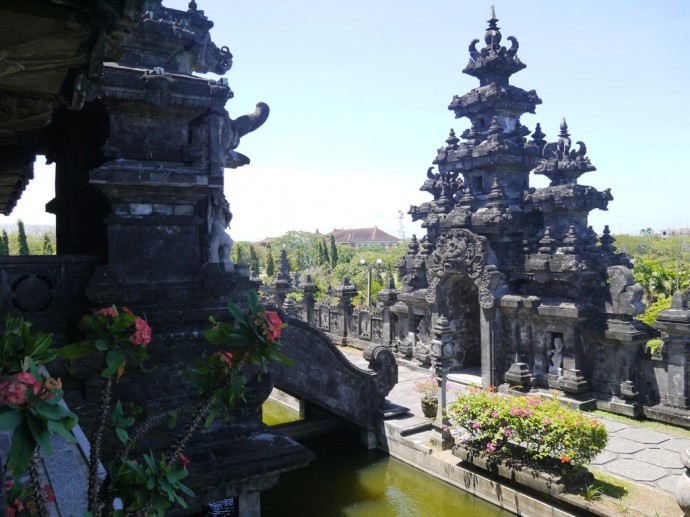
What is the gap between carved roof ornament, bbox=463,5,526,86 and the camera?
1546cm

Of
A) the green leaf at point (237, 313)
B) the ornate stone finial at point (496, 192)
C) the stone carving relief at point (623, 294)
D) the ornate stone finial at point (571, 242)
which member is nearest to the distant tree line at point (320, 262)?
the ornate stone finial at point (496, 192)

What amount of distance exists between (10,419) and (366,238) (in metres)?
120

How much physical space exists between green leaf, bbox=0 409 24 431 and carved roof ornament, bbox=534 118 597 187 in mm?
13778

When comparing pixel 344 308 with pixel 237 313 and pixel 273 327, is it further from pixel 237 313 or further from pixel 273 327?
pixel 237 313

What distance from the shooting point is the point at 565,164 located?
13.6 meters

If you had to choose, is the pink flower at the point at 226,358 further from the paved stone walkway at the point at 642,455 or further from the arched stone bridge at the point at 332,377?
the paved stone walkway at the point at 642,455

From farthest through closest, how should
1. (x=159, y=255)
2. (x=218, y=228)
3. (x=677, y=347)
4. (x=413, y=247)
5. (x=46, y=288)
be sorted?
(x=413, y=247) < (x=677, y=347) < (x=218, y=228) < (x=159, y=255) < (x=46, y=288)

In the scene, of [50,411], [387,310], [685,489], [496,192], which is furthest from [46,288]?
[387,310]

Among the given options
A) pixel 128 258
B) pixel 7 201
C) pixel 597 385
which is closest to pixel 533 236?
pixel 597 385

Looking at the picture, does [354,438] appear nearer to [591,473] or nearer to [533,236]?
[591,473]

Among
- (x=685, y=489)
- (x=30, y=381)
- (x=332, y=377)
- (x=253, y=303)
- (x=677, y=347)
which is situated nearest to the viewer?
(x=30, y=381)

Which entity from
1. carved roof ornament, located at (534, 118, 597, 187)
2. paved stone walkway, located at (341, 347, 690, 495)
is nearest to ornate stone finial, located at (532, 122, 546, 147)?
carved roof ornament, located at (534, 118, 597, 187)

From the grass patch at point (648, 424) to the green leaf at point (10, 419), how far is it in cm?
1113

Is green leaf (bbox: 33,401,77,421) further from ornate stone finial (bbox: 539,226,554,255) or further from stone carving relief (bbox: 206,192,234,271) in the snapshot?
ornate stone finial (bbox: 539,226,554,255)
